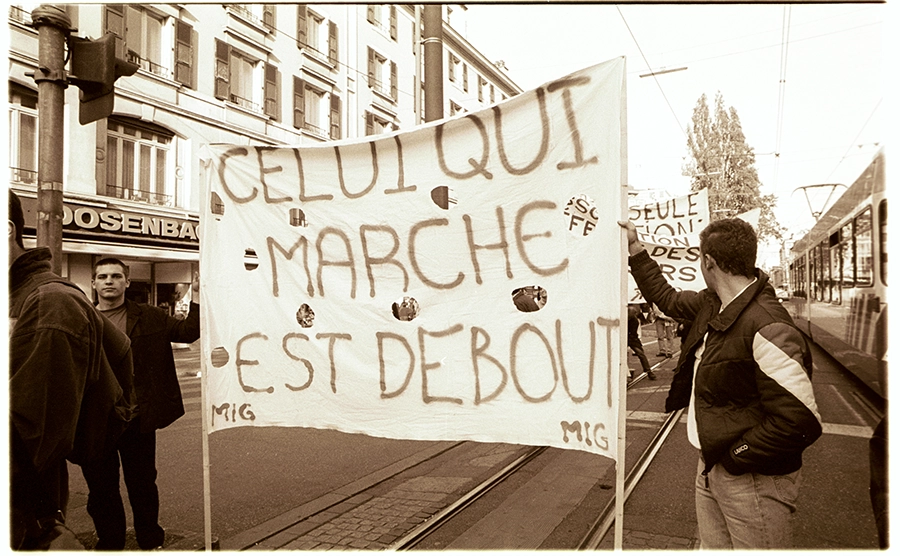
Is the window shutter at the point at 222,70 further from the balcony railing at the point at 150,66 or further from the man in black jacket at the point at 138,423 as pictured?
the man in black jacket at the point at 138,423

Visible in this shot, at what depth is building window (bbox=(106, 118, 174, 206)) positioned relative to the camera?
715 inches

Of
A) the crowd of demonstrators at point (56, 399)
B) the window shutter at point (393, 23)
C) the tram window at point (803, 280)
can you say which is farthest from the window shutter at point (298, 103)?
the crowd of demonstrators at point (56, 399)

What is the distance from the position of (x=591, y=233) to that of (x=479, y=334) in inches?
28.5

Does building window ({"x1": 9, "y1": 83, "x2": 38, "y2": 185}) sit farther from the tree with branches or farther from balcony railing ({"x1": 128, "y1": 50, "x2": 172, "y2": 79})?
the tree with branches

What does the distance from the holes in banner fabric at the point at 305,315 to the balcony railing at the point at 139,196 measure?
17.1 metres

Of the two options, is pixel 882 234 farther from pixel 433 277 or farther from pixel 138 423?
pixel 138 423

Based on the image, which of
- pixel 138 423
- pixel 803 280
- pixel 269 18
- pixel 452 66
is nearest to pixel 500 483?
pixel 138 423

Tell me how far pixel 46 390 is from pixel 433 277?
1688mm

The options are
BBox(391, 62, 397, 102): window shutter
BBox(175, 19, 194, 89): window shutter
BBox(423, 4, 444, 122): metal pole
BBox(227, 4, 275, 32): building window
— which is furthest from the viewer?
BBox(391, 62, 397, 102): window shutter

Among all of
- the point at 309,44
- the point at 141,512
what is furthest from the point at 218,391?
the point at 309,44

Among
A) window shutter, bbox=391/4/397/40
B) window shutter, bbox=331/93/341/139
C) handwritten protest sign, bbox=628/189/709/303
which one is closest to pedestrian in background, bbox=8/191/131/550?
handwritten protest sign, bbox=628/189/709/303

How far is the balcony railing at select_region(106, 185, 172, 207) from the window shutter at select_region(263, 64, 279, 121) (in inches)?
197

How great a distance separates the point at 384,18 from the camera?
28906mm

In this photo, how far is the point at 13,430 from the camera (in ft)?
7.67
